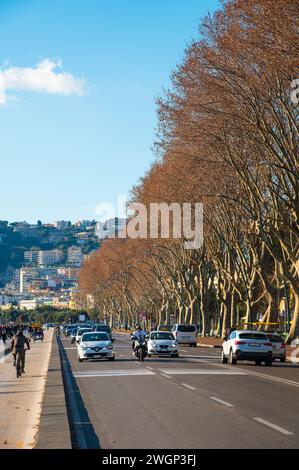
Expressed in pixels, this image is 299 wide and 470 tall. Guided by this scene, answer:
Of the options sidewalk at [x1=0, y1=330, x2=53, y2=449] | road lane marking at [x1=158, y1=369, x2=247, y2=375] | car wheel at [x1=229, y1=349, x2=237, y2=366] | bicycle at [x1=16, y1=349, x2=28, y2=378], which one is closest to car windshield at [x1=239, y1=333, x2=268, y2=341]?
car wheel at [x1=229, y1=349, x2=237, y2=366]

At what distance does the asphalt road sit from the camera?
12.5 m

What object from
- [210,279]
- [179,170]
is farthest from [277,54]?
[210,279]

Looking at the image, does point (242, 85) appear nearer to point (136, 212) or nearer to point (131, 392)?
point (131, 392)

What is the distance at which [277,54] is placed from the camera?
3212 cm

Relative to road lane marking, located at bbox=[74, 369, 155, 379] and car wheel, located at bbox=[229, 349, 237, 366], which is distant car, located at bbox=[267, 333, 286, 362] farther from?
road lane marking, located at bbox=[74, 369, 155, 379]

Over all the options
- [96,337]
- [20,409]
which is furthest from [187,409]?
[96,337]

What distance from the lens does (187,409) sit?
17.0 m

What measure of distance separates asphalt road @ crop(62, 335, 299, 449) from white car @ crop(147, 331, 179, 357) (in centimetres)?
1275

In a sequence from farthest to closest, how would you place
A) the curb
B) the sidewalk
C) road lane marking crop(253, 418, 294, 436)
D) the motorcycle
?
the motorcycle, road lane marking crop(253, 418, 294, 436), the sidewalk, the curb

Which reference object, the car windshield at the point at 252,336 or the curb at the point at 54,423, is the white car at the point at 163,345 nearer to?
the car windshield at the point at 252,336

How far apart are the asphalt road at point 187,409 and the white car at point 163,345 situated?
12.7 meters

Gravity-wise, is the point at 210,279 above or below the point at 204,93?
below

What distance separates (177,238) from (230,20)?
42264 millimetres

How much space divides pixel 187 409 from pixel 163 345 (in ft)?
84.3
